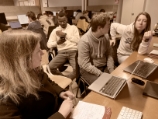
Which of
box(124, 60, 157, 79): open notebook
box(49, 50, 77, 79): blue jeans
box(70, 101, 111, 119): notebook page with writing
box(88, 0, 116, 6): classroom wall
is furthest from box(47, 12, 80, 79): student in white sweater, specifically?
box(88, 0, 116, 6): classroom wall

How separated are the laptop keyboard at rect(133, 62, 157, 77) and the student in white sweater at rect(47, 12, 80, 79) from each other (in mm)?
1189

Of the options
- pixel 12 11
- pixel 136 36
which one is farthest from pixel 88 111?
pixel 12 11

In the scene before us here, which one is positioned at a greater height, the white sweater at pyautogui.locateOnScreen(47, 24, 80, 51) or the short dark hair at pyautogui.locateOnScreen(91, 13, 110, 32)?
the short dark hair at pyautogui.locateOnScreen(91, 13, 110, 32)

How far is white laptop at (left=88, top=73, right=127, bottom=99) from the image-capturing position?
1013 millimetres

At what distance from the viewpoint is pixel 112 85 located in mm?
1092

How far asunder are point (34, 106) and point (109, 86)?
0.57m

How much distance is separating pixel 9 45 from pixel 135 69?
1.11 meters

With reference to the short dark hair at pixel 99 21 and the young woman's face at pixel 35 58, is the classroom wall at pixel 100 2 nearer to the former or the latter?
the short dark hair at pixel 99 21

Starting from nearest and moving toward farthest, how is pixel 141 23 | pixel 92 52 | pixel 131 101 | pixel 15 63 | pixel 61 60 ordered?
pixel 15 63 < pixel 131 101 < pixel 92 52 < pixel 141 23 < pixel 61 60

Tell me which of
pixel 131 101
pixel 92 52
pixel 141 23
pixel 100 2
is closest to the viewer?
pixel 131 101

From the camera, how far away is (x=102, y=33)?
1.60 m

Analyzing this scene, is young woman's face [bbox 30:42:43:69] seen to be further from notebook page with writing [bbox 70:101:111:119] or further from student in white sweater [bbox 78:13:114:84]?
student in white sweater [bbox 78:13:114:84]

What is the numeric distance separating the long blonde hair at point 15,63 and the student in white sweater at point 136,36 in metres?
1.45

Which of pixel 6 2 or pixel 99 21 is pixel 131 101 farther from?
pixel 6 2
